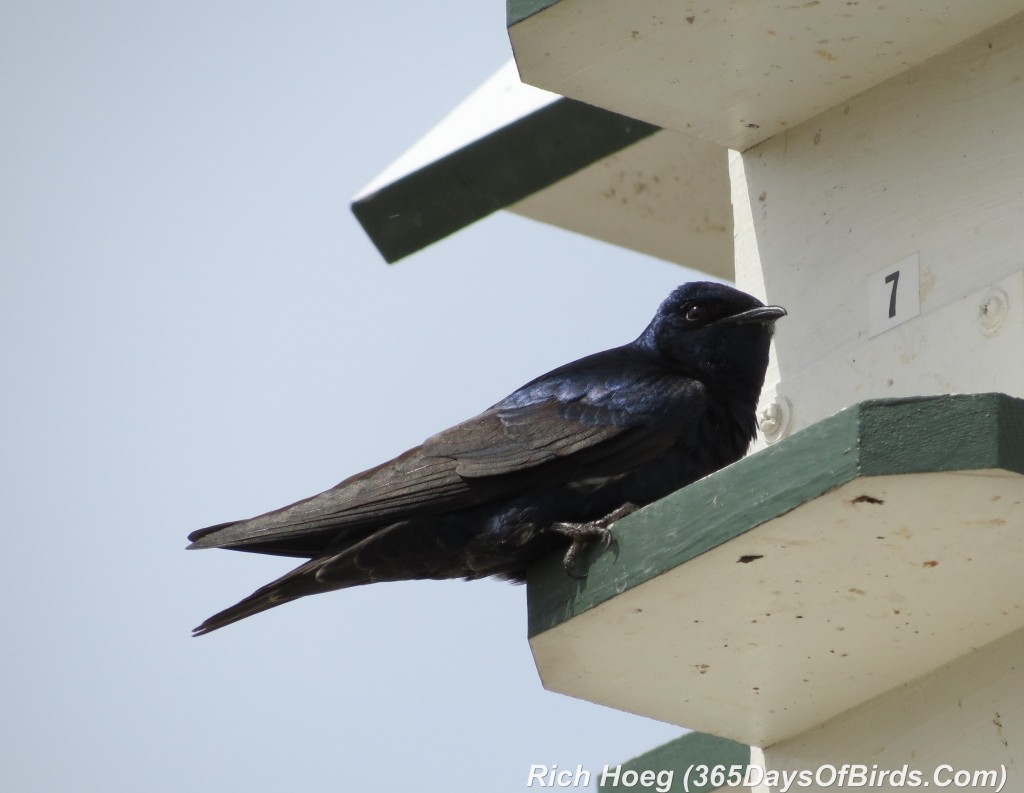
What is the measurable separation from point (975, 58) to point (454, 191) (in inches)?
87.7

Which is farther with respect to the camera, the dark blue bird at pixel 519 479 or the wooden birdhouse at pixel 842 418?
the dark blue bird at pixel 519 479

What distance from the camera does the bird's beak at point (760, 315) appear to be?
12.3 feet

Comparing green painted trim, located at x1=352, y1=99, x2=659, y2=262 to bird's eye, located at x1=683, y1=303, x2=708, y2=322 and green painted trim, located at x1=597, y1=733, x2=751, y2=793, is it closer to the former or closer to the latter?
bird's eye, located at x1=683, y1=303, x2=708, y2=322

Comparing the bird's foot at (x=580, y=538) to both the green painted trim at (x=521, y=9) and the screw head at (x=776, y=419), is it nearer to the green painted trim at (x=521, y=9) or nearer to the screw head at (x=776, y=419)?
the screw head at (x=776, y=419)

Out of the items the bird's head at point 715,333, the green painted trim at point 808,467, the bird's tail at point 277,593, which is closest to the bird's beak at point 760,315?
the bird's head at point 715,333

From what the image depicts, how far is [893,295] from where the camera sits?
358 centimetres

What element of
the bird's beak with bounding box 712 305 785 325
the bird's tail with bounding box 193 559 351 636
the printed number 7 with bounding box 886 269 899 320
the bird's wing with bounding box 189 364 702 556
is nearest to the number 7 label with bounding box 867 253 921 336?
the printed number 7 with bounding box 886 269 899 320

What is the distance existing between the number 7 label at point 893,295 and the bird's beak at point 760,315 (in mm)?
197

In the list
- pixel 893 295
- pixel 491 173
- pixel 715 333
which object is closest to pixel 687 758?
pixel 715 333

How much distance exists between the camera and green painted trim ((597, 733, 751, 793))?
12.6ft

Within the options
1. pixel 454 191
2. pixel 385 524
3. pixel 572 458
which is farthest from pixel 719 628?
pixel 454 191

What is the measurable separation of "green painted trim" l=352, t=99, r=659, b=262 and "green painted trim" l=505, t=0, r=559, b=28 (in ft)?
5.65

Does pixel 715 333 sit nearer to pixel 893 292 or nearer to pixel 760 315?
pixel 760 315

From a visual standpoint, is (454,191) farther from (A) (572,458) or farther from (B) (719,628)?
(B) (719,628)
